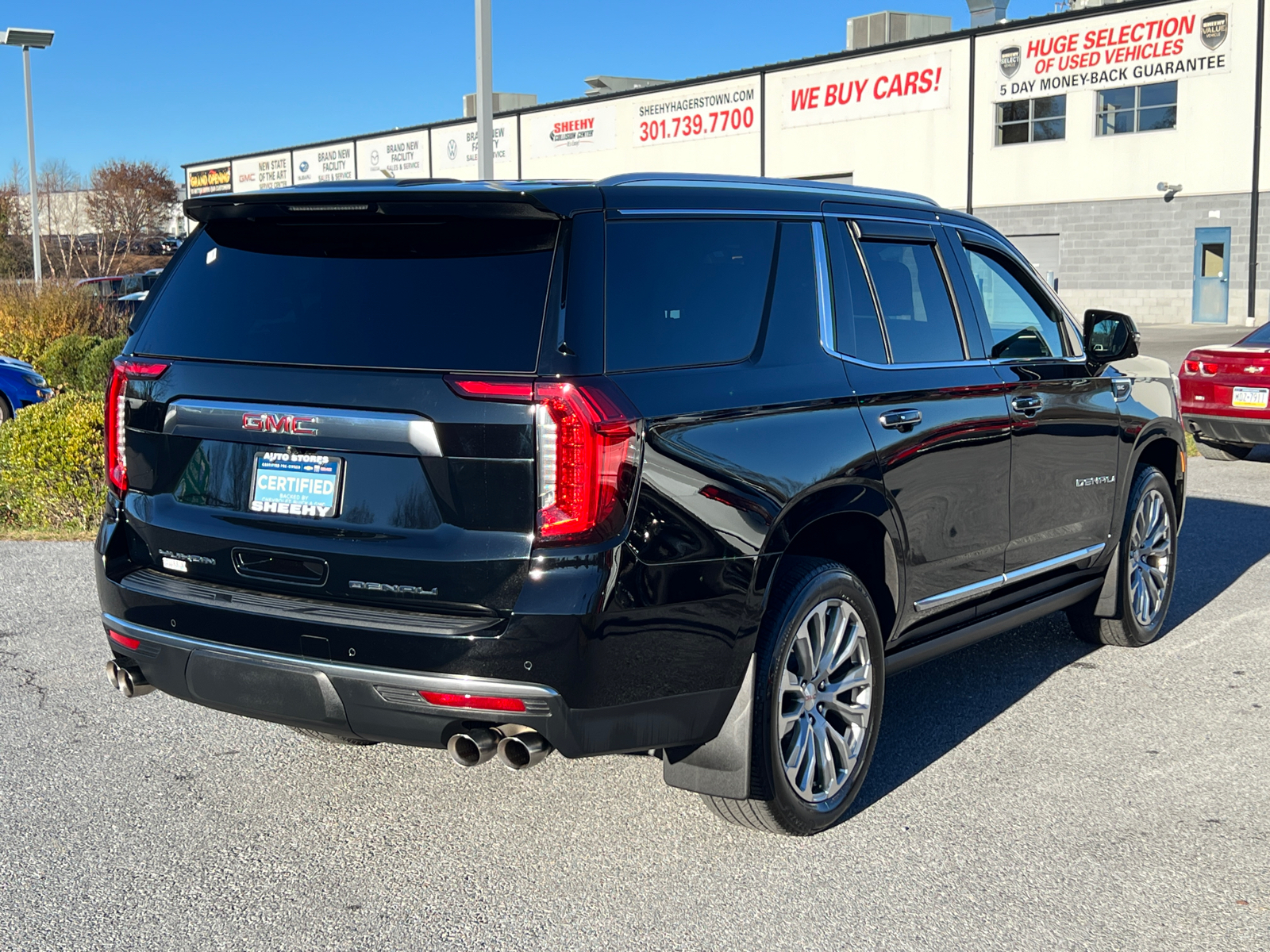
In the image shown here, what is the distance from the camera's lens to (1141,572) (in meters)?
6.49

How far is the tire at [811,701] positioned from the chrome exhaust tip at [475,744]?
79 centimetres

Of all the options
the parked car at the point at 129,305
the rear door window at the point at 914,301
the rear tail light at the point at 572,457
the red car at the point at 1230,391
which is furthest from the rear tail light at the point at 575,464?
the parked car at the point at 129,305

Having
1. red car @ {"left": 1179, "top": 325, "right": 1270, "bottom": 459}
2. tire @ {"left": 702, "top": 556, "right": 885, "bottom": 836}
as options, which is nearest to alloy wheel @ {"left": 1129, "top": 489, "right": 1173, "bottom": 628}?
tire @ {"left": 702, "top": 556, "right": 885, "bottom": 836}

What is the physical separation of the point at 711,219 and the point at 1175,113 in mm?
38048

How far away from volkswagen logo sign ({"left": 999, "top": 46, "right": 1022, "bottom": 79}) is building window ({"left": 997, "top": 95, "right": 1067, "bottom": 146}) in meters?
0.87

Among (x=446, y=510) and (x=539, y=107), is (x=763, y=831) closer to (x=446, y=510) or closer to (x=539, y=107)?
(x=446, y=510)

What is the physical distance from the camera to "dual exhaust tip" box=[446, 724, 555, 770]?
142 inches

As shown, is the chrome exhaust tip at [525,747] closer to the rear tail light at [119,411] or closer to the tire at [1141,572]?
the rear tail light at [119,411]

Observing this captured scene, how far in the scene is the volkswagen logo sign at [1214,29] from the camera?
3612cm

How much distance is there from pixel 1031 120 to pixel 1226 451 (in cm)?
3024

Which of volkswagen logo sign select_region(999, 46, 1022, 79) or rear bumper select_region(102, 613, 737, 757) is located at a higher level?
volkswagen logo sign select_region(999, 46, 1022, 79)

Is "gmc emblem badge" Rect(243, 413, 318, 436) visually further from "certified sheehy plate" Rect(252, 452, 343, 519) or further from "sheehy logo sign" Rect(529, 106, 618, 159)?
"sheehy logo sign" Rect(529, 106, 618, 159)

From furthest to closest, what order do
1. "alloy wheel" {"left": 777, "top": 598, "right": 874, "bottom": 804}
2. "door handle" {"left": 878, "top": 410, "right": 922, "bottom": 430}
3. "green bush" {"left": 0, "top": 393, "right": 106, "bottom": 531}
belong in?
1. "green bush" {"left": 0, "top": 393, "right": 106, "bottom": 531}
2. "door handle" {"left": 878, "top": 410, "right": 922, "bottom": 430}
3. "alloy wheel" {"left": 777, "top": 598, "right": 874, "bottom": 804}

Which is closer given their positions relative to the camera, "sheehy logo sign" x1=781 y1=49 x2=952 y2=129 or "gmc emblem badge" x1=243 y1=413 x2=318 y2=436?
"gmc emblem badge" x1=243 y1=413 x2=318 y2=436
